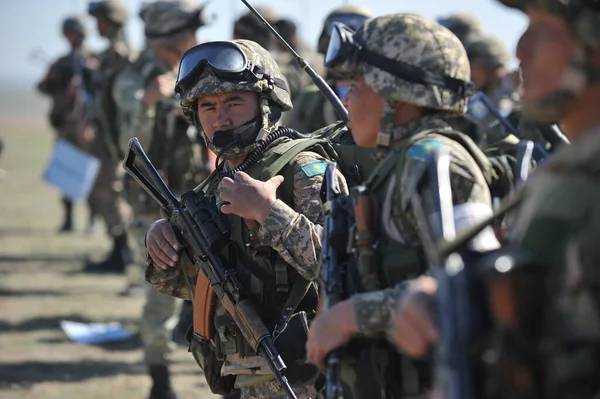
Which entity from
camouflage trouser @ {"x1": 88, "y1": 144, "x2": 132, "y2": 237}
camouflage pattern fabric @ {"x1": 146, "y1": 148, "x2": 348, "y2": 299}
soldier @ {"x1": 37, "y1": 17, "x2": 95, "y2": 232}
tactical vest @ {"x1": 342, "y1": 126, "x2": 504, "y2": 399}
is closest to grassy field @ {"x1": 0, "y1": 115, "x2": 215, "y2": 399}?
camouflage trouser @ {"x1": 88, "y1": 144, "x2": 132, "y2": 237}

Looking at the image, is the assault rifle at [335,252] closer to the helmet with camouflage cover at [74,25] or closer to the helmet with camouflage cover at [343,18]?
the helmet with camouflage cover at [343,18]

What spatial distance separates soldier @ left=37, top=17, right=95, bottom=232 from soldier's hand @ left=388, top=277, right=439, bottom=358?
11.6 m

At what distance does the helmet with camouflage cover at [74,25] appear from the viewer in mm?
14359

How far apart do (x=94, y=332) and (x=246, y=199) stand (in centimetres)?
636

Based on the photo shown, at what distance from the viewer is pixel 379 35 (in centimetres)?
335

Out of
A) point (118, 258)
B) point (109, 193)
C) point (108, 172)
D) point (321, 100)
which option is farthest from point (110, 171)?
point (321, 100)

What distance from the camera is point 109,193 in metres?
13.5

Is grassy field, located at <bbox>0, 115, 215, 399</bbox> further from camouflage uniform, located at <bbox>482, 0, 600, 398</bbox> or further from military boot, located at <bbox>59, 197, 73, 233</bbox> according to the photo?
camouflage uniform, located at <bbox>482, 0, 600, 398</bbox>

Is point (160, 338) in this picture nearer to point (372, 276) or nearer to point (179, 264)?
point (179, 264)

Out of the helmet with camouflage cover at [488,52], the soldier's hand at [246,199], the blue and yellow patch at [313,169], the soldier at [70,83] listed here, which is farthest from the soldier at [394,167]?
the soldier at [70,83]

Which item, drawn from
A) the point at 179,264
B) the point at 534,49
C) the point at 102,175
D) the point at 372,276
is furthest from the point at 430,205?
the point at 102,175

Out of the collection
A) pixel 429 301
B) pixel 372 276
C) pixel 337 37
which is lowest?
pixel 372 276

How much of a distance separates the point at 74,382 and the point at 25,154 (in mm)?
27273

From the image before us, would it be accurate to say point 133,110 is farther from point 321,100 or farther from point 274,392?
point 274,392
